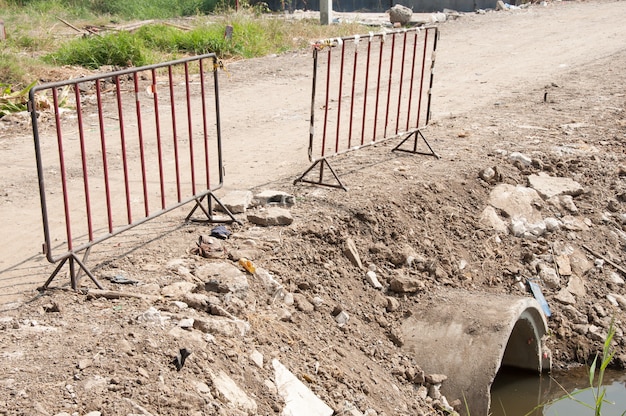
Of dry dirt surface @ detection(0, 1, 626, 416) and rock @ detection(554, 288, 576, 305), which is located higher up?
dry dirt surface @ detection(0, 1, 626, 416)

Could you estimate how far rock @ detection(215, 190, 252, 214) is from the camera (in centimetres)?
582

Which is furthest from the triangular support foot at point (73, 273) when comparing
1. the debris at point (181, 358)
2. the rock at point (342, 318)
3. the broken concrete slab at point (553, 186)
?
the broken concrete slab at point (553, 186)

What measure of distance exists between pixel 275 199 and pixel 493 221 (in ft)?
7.02

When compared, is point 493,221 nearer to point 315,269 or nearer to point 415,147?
point 415,147

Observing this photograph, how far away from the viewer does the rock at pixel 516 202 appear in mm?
7012

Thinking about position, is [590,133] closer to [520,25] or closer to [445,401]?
[445,401]

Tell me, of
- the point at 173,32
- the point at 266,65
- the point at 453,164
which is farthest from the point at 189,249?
the point at 173,32

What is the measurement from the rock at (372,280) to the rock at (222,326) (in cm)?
152

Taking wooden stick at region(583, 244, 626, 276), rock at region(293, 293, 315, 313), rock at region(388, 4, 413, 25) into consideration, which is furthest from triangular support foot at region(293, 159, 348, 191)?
rock at region(388, 4, 413, 25)

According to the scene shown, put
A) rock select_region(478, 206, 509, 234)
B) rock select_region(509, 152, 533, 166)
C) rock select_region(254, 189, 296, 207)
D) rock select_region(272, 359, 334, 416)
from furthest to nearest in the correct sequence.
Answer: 1. rock select_region(509, 152, 533, 166)
2. rock select_region(478, 206, 509, 234)
3. rock select_region(254, 189, 296, 207)
4. rock select_region(272, 359, 334, 416)

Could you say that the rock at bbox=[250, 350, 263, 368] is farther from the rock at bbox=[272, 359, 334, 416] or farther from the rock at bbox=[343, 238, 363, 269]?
the rock at bbox=[343, 238, 363, 269]

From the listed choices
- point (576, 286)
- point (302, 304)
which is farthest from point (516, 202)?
point (302, 304)

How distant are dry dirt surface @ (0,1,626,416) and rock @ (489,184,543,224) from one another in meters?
0.09

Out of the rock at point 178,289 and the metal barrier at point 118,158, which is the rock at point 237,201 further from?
the rock at point 178,289
